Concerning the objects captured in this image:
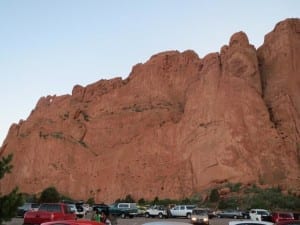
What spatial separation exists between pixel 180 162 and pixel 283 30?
3521cm

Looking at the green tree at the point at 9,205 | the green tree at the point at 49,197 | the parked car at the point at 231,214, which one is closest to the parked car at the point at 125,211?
the parked car at the point at 231,214

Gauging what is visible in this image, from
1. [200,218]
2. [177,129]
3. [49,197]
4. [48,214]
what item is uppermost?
[177,129]

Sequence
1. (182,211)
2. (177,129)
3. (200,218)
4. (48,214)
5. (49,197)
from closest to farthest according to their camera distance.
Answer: (48,214), (200,218), (182,211), (49,197), (177,129)

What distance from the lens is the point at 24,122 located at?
131 meters

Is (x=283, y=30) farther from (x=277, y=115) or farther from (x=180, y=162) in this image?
(x=180, y=162)

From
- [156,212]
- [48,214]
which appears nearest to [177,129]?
[156,212]

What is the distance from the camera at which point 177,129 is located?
346 feet

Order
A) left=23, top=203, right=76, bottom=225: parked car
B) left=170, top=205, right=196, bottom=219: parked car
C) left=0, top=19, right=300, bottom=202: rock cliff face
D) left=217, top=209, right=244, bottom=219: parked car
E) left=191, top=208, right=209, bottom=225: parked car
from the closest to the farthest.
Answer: left=23, top=203, right=76, bottom=225: parked car
left=191, top=208, right=209, bottom=225: parked car
left=170, top=205, right=196, bottom=219: parked car
left=217, top=209, right=244, bottom=219: parked car
left=0, top=19, right=300, bottom=202: rock cliff face

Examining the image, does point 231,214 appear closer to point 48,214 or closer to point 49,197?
point 49,197

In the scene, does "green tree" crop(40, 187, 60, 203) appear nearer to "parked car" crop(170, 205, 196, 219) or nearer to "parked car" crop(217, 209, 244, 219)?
"parked car" crop(170, 205, 196, 219)

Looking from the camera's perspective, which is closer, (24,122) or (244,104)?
(244,104)

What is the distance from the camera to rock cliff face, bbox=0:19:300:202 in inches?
3691

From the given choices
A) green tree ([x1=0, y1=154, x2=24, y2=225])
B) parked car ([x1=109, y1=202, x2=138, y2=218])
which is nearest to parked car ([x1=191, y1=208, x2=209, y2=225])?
parked car ([x1=109, y1=202, x2=138, y2=218])

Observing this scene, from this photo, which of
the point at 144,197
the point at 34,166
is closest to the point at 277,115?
the point at 144,197
